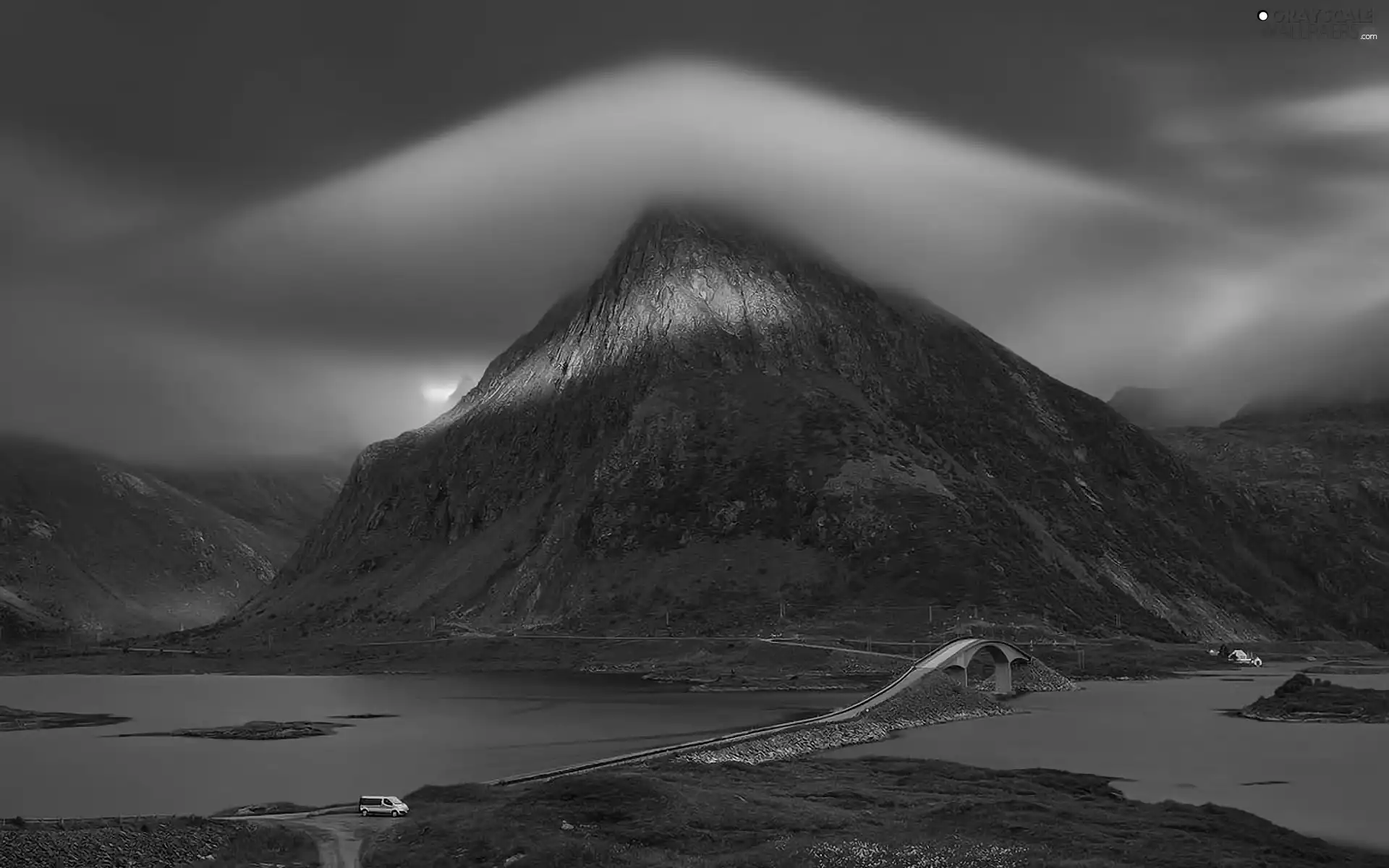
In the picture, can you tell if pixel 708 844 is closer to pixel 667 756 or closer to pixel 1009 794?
pixel 1009 794

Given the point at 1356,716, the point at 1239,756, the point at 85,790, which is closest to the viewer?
the point at 85,790

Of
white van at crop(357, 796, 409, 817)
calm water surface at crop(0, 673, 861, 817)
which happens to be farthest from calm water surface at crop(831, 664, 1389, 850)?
white van at crop(357, 796, 409, 817)

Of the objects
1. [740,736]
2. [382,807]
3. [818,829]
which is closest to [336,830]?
[382,807]

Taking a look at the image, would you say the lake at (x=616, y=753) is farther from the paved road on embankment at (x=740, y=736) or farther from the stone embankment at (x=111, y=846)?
the stone embankment at (x=111, y=846)

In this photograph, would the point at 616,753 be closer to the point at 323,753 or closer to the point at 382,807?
the point at 323,753

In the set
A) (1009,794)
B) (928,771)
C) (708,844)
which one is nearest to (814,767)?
(928,771)

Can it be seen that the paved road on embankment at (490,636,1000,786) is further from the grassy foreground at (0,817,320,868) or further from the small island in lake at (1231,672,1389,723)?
the small island in lake at (1231,672,1389,723)

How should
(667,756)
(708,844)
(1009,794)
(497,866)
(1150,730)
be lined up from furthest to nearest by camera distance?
(1150,730)
(667,756)
(1009,794)
(708,844)
(497,866)
